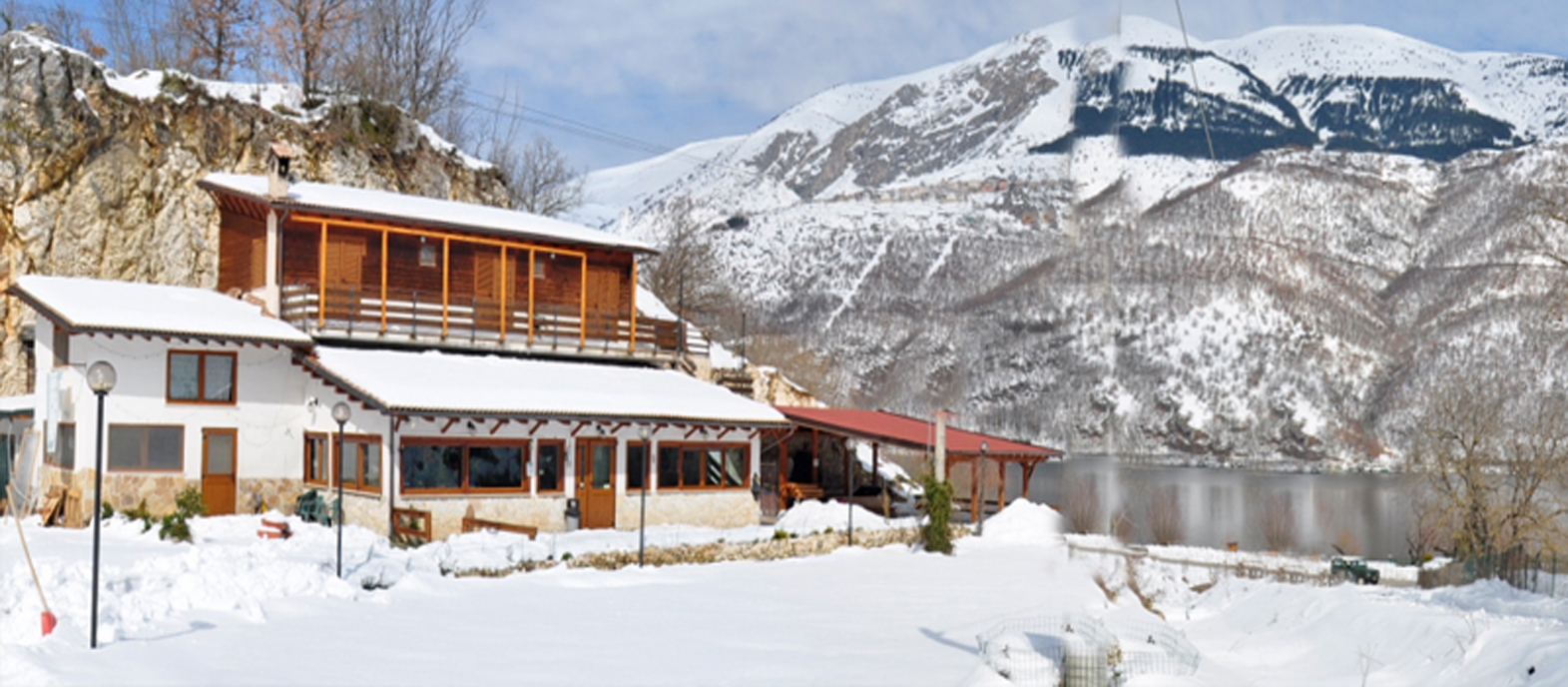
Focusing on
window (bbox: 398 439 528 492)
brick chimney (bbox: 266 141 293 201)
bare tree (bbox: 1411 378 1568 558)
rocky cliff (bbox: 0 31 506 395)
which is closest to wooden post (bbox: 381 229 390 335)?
brick chimney (bbox: 266 141 293 201)

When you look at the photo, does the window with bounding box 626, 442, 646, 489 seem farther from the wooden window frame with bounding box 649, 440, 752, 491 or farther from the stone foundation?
the stone foundation

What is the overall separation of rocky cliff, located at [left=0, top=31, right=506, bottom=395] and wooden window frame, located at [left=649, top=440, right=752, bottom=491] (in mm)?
17386

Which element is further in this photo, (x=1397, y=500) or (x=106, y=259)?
(x=1397, y=500)

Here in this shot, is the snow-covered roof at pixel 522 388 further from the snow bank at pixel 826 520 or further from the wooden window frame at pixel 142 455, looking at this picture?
the wooden window frame at pixel 142 455

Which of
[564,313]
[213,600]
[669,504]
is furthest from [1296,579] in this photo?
[213,600]

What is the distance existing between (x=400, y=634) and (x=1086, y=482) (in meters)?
10.3

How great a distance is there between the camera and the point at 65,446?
24109 millimetres

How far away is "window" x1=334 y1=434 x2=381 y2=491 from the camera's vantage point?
23859mm

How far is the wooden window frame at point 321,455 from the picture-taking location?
2509cm

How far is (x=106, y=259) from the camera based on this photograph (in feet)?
114

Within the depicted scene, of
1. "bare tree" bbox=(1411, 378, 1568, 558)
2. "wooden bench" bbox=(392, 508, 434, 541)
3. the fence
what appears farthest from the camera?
"bare tree" bbox=(1411, 378, 1568, 558)

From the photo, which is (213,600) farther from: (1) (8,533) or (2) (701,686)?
(1) (8,533)

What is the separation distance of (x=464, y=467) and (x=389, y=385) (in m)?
2.23

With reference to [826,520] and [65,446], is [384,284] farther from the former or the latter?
[826,520]
